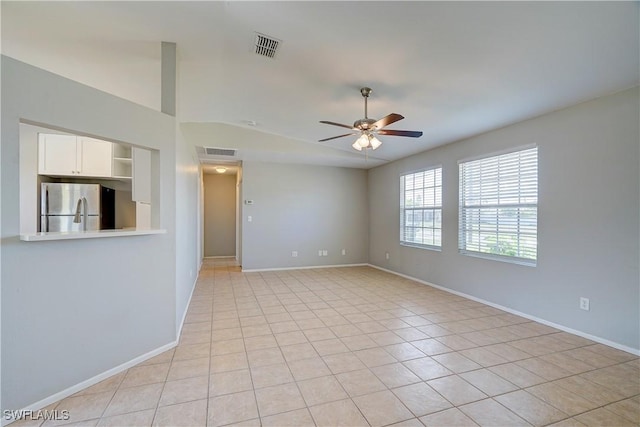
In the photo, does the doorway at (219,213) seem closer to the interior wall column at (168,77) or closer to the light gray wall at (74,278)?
Answer: the interior wall column at (168,77)

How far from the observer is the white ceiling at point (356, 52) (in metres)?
2.04

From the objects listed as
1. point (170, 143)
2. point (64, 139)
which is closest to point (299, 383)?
point (170, 143)

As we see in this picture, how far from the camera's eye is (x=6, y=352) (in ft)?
5.68

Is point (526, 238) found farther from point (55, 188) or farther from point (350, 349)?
point (55, 188)

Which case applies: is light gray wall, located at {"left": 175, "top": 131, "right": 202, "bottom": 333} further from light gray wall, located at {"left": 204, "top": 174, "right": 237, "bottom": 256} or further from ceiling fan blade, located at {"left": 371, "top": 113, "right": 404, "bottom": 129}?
light gray wall, located at {"left": 204, "top": 174, "right": 237, "bottom": 256}

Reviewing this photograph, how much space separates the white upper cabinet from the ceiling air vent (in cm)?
308

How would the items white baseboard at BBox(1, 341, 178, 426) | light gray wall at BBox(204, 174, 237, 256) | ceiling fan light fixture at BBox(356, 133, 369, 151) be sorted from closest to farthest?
white baseboard at BBox(1, 341, 178, 426)
ceiling fan light fixture at BBox(356, 133, 369, 151)
light gray wall at BBox(204, 174, 237, 256)

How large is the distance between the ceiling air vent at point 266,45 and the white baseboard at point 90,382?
111 inches

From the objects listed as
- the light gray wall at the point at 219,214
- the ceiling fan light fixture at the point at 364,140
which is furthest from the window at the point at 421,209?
the light gray wall at the point at 219,214

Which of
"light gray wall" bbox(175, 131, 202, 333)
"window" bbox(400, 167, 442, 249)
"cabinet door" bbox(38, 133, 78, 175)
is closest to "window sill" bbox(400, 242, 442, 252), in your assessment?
"window" bbox(400, 167, 442, 249)

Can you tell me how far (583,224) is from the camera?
3.11 meters

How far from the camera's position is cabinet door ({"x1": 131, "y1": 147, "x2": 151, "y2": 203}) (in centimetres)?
301

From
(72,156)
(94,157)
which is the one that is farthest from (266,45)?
(72,156)

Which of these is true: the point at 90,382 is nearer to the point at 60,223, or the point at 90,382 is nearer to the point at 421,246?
the point at 60,223
